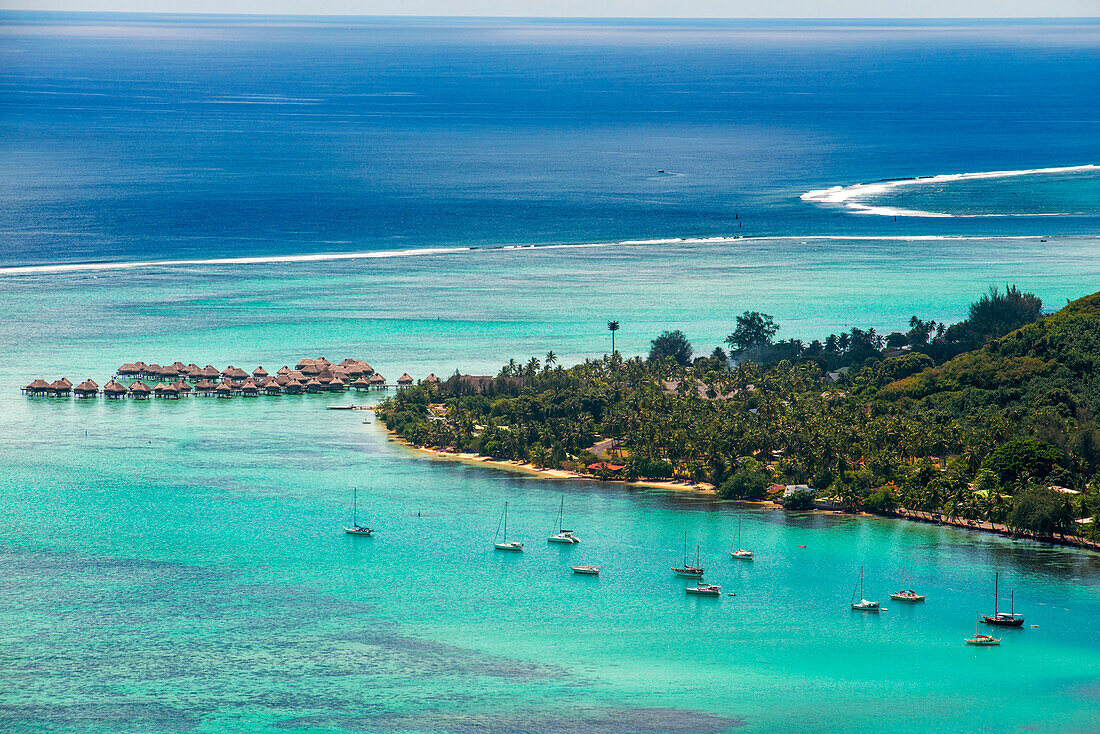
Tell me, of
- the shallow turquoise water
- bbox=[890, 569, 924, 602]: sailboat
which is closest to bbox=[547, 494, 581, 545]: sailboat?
the shallow turquoise water

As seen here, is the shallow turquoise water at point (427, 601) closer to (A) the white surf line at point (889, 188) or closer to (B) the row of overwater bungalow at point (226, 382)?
(B) the row of overwater bungalow at point (226, 382)

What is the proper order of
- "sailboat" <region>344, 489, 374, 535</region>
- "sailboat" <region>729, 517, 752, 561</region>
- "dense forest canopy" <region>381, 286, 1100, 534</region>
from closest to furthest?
"sailboat" <region>729, 517, 752, 561</region>, "sailboat" <region>344, 489, 374, 535</region>, "dense forest canopy" <region>381, 286, 1100, 534</region>

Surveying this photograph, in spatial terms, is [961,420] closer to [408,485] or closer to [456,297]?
[408,485]

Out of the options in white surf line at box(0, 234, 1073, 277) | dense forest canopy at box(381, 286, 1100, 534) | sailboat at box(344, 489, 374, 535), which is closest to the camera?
sailboat at box(344, 489, 374, 535)

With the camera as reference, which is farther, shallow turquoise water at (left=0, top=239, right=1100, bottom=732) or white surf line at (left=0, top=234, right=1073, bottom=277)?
white surf line at (left=0, top=234, right=1073, bottom=277)

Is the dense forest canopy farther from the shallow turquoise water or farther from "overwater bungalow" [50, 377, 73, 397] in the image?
"overwater bungalow" [50, 377, 73, 397]

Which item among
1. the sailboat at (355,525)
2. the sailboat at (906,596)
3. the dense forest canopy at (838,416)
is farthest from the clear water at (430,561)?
the dense forest canopy at (838,416)

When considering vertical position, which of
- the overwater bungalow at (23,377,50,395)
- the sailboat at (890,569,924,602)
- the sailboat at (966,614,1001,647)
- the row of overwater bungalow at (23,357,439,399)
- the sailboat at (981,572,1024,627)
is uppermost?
the row of overwater bungalow at (23,357,439,399)
